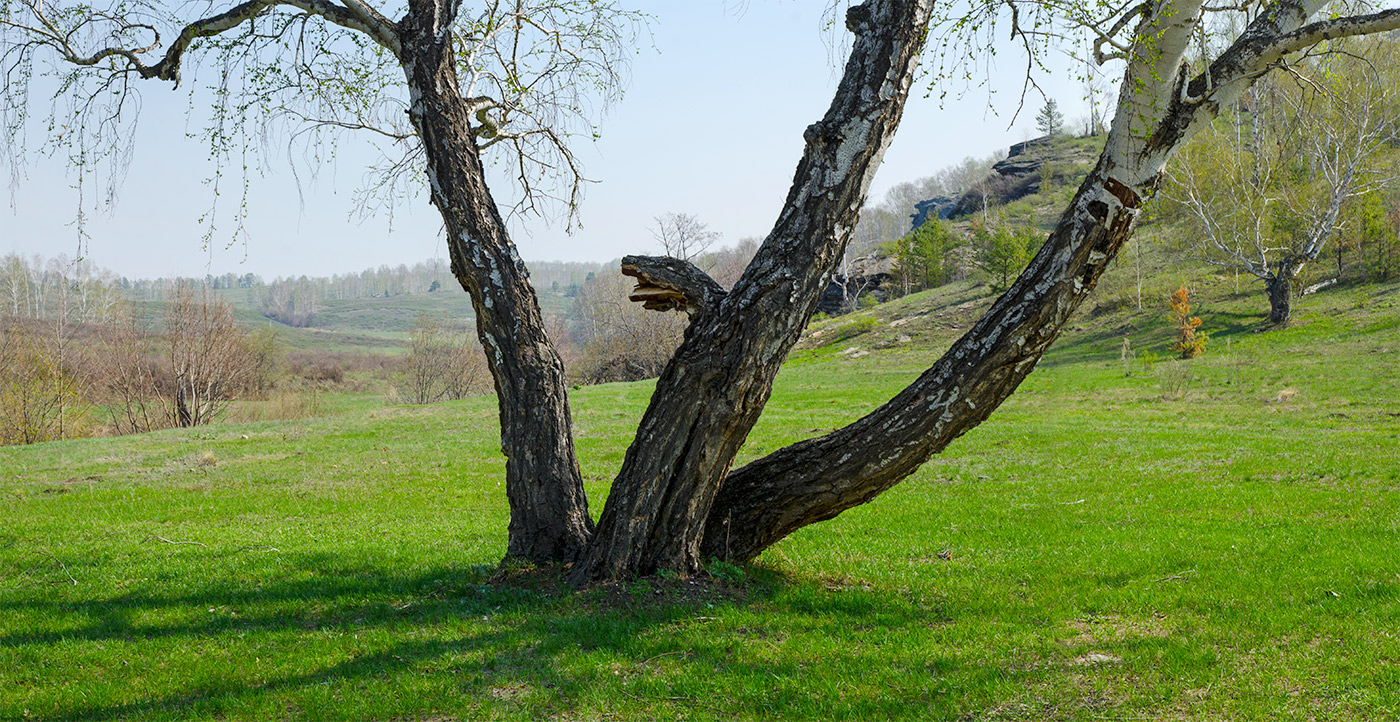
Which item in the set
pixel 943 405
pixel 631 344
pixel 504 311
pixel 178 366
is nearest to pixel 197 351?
pixel 178 366

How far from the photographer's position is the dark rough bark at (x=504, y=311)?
646 centimetres

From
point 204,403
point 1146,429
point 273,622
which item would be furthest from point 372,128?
point 204,403

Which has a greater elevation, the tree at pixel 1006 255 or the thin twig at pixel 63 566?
the tree at pixel 1006 255

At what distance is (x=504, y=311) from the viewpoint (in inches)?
254

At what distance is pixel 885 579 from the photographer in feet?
23.5

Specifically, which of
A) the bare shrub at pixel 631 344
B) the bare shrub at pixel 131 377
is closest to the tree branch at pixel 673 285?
the bare shrub at pixel 131 377

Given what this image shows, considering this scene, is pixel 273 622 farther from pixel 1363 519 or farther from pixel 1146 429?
pixel 1146 429

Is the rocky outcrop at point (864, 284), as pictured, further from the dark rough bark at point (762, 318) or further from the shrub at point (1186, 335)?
the dark rough bark at point (762, 318)

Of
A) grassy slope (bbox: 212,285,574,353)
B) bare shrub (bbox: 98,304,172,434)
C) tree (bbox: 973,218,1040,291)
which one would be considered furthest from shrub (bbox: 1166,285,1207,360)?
grassy slope (bbox: 212,285,574,353)

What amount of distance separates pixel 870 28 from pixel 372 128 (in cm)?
480

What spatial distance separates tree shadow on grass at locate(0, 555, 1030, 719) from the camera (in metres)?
4.47

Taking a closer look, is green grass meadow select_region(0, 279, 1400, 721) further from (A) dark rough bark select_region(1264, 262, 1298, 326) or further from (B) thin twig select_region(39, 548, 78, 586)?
(A) dark rough bark select_region(1264, 262, 1298, 326)

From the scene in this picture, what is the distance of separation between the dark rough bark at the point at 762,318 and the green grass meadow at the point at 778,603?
1.95 feet

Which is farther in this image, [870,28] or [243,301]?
[243,301]
